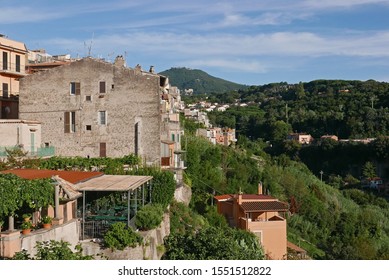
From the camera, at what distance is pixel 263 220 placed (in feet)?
71.8

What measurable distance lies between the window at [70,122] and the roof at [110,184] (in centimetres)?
688

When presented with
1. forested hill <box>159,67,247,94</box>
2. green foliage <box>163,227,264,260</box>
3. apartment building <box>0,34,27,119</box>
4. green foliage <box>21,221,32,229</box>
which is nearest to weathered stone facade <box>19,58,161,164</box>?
apartment building <box>0,34,27,119</box>

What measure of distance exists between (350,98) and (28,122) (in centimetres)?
7517

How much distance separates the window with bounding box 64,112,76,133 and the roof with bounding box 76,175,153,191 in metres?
6.88

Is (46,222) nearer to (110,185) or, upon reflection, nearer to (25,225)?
(25,225)

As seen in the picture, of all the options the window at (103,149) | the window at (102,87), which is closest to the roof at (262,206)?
the window at (103,149)

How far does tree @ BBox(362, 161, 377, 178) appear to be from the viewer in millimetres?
66500

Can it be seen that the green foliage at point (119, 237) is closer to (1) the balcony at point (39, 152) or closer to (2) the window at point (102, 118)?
(1) the balcony at point (39, 152)

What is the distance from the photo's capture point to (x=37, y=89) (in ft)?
69.6

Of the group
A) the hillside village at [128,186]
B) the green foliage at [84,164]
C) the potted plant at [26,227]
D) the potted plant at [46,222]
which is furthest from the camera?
the green foliage at [84,164]

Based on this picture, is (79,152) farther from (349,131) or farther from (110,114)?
(349,131)

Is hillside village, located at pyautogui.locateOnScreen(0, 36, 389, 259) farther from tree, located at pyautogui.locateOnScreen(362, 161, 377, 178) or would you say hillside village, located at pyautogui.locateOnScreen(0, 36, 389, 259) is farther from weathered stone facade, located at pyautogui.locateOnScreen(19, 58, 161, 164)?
A: tree, located at pyautogui.locateOnScreen(362, 161, 377, 178)

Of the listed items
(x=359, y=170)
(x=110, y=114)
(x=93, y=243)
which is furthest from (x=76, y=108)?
(x=359, y=170)

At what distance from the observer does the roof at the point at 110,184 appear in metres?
12.3
